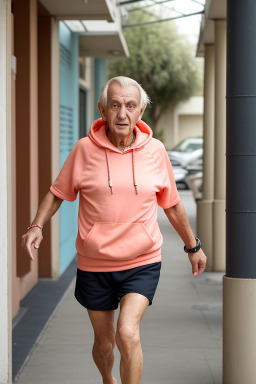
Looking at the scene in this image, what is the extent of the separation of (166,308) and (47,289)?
169 cm

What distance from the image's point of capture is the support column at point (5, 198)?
514 centimetres

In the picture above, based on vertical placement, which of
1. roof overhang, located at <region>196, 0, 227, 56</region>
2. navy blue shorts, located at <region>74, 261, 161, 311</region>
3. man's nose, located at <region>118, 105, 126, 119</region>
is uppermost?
roof overhang, located at <region>196, 0, 227, 56</region>

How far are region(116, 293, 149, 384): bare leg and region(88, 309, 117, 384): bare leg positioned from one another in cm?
20

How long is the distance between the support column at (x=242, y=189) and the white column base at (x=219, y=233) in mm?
5532

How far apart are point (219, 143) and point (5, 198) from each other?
5.53m

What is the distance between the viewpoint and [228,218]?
16.8ft

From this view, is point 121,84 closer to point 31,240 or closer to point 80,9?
point 31,240

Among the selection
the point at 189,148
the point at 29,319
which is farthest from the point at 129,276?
the point at 189,148

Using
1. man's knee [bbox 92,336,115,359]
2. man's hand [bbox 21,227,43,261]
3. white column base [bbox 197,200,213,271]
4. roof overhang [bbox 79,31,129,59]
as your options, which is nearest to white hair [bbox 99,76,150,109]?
man's hand [bbox 21,227,43,261]

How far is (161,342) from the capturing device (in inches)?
263

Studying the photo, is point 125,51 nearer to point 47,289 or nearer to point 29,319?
point 47,289

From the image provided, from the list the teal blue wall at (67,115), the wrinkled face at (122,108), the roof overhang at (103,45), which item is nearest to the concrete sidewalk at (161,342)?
the teal blue wall at (67,115)

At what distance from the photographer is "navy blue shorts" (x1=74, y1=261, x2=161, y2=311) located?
14.1ft

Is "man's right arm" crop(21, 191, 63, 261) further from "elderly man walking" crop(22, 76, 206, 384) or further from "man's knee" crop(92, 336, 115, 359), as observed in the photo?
"man's knee" crop(92, 336, 115, 359)
